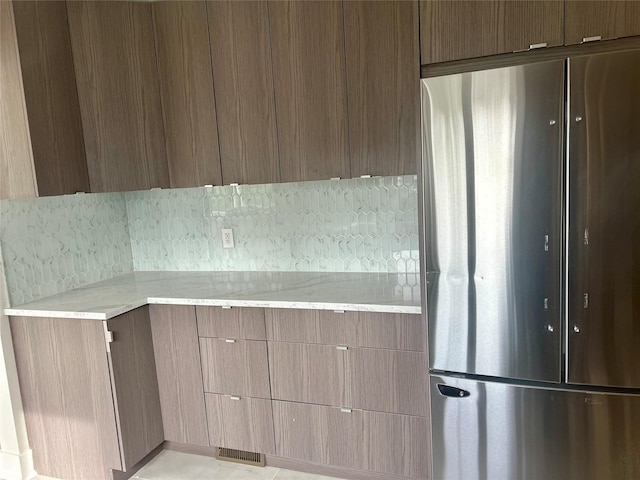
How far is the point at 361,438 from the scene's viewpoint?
214 centimetres

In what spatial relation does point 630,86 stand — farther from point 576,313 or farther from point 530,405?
point 530,405

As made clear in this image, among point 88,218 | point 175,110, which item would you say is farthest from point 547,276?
point 88,218

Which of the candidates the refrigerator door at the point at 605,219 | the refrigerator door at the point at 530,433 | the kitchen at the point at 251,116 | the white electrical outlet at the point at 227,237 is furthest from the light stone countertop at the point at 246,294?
→ the refrigerator door at the point at 605,219

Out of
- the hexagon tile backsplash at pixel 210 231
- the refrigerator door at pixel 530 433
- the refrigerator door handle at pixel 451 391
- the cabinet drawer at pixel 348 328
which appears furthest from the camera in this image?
the hexagon tile backsplash at pixel 210 231

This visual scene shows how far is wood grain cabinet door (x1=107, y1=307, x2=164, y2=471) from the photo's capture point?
2215mm

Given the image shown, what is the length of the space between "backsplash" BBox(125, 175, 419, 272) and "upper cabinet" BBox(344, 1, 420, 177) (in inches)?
12.1

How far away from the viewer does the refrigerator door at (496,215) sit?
1523 mm

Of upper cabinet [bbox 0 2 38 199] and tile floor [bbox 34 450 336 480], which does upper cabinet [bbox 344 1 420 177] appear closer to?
upper cabinet [bbox 0 2 38 199]

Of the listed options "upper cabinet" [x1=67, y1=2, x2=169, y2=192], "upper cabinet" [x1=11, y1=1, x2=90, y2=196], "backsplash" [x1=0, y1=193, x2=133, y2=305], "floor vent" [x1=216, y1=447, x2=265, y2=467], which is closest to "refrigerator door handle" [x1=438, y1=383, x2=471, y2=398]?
"floor vent" [x1=216, y1=447, x2=265, y2=467]

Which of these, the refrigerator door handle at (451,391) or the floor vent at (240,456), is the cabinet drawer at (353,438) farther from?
the refrigerator door handle at (451,391)

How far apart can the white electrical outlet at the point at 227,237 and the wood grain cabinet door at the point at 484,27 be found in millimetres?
1588

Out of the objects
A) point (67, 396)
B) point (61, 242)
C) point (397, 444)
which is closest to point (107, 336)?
point (67, 396)

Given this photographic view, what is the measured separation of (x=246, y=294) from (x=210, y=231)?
2.42 feet

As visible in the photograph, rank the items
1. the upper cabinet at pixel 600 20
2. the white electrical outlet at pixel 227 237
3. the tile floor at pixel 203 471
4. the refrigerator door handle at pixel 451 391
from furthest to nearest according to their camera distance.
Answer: the white electrical outlet at pixel 227 237 < the tile floor at pixel 203 471 < the refrigerator door handle at pixel 451 391 < the upper cabinet at pixel 600 20
